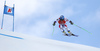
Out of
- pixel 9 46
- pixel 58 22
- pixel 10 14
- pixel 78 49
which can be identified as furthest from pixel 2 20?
pixel 78 49

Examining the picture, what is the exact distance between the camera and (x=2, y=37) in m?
2.61

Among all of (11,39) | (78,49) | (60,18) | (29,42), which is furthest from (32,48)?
(60,18)

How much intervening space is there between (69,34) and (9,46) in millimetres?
2675

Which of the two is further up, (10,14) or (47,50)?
(10,14)

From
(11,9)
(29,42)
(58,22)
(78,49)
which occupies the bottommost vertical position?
(78,49)

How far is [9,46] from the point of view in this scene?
2383 mm

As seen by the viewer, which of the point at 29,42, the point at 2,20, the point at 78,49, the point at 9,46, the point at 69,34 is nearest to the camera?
the point at 9,46

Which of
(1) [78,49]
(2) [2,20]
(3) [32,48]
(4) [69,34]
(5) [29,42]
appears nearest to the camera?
(3) [32,48]

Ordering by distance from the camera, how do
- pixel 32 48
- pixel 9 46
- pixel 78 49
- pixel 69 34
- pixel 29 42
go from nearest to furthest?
pixel 9 46 → pixel 32 48 → pixel 29 42 → pixel 78 49 → pixel 69 34

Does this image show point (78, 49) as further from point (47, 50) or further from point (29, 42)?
point (29, 42)

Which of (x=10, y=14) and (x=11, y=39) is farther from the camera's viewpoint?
(x=10, y=14)

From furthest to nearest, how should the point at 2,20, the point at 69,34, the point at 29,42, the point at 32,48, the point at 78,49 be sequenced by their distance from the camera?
the point at 69,34 → the point at 2,20 → the point at 78,49 → the point at 29,42 → the point at 32,48

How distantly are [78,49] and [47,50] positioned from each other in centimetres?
97

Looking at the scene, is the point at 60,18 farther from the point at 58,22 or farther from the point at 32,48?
the point at 32,48
